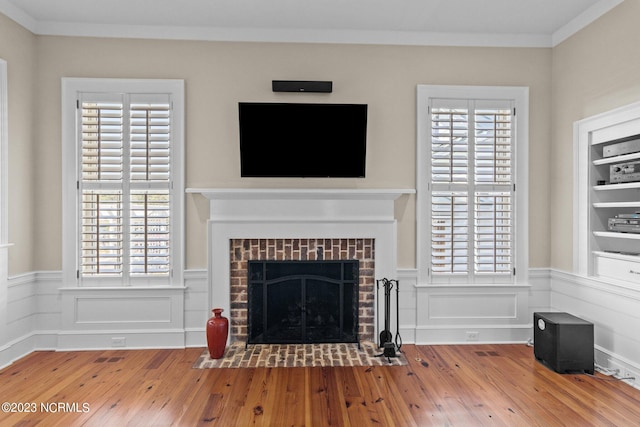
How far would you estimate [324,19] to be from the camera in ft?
11.6

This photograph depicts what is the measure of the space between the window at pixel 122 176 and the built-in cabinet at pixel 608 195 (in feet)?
12.0

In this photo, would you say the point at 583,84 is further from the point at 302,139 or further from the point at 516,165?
the point at 302,139

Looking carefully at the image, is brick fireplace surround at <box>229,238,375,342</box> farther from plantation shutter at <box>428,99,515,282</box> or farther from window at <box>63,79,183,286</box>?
plantation shutter at <box>428,99,515,282</box>

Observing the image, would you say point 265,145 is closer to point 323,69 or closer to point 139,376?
point 323,69

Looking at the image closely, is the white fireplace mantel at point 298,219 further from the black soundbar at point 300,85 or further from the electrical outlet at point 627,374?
the electrical outlet at point 627,374

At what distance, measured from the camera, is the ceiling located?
3.30 meters

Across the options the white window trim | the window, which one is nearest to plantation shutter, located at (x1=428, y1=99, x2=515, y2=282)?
the white window trim

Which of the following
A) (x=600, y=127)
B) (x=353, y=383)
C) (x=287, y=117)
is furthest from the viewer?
(x=287, y=117)

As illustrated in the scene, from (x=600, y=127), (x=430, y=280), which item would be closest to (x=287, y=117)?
(x=430, y=280)

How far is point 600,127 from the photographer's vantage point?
10.7 feet

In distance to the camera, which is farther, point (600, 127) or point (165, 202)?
point (165, 202)

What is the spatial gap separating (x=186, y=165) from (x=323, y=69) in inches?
63.1

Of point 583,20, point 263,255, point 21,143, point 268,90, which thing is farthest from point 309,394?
point 583,20

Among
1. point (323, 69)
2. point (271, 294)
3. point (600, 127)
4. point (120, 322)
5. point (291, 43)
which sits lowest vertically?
point (120, 322)
